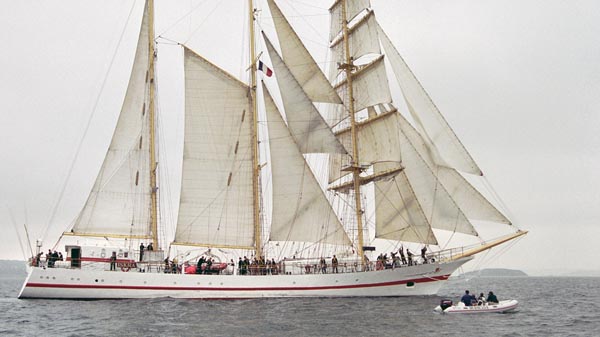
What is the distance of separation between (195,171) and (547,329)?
80.0 ft

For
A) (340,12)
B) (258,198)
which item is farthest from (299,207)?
(340,12)

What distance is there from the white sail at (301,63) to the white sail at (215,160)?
4638 mm

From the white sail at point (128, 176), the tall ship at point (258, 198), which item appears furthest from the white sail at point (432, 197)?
the white sail at point (128, 176)

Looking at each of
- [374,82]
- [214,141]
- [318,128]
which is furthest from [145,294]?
Result: [374,82]

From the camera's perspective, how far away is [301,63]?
4219 centimetres

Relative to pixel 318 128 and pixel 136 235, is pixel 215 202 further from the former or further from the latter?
pixel 318 128

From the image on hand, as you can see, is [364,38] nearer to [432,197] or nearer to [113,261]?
[432,197]

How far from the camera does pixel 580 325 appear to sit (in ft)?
95.9

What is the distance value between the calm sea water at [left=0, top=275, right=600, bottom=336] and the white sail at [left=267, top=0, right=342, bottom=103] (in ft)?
51.5

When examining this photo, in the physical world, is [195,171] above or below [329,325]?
above

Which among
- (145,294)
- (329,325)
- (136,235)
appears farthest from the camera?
(136,235)

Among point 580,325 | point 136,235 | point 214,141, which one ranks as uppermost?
point 214,141

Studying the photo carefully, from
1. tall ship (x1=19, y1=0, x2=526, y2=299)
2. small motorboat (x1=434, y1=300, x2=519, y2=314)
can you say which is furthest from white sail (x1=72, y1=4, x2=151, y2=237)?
small motorboat (x1=434, y1=300, x2=519, y2=314)

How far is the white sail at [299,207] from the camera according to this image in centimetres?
3916
